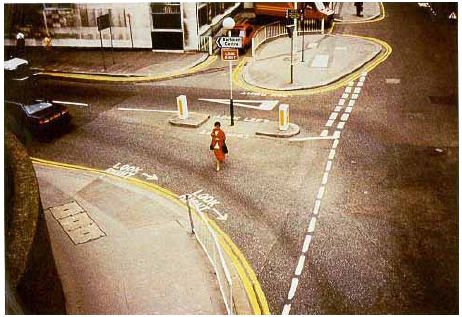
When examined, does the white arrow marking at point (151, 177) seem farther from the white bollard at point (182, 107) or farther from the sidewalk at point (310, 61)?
the sidewalk at point (310, 61)

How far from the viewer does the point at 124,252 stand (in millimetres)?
10984

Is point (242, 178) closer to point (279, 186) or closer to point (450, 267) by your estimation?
point (279, 186)

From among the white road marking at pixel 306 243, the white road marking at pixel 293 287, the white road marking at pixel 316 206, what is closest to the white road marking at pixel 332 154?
the white road marking at pixel 316 206

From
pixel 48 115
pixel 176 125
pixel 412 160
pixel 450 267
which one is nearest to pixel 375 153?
pixel 412 160

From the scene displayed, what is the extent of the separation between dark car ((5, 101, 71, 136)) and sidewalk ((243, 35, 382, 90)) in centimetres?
832

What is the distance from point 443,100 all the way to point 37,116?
14.8 metres

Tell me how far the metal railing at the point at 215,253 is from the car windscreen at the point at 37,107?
7.61 meters

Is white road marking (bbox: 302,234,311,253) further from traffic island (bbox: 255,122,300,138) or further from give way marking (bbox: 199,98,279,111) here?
give way marking (bbox: 199,98,279,111)

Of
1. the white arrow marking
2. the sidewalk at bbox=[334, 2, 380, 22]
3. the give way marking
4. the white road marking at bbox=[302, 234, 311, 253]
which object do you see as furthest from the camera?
the sidewalk at bbox=[334, 2, 380, 22]

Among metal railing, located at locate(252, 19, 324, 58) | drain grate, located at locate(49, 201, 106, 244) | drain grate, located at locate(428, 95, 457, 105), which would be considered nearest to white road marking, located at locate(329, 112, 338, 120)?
drain grate, located at locate(428, 95, 457, 105)

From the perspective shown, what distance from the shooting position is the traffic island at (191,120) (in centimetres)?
1755

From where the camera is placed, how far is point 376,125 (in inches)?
660

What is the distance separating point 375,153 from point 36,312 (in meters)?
10.5

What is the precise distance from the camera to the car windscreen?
669 inches
